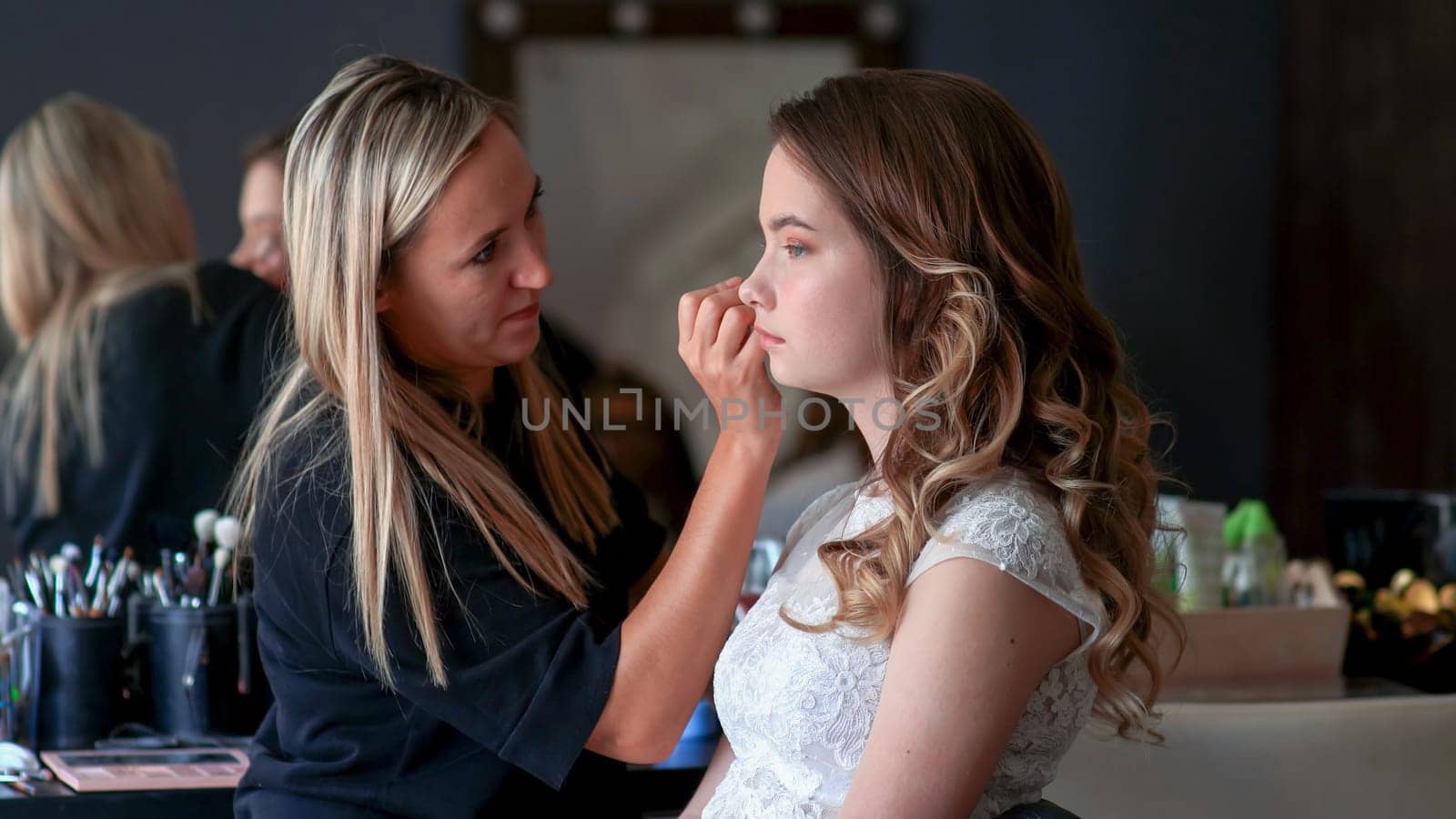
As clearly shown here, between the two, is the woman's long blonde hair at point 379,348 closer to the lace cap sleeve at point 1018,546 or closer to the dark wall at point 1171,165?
the lace cap sleeve at point 1018,546

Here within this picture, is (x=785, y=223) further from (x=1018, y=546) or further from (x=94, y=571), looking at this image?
(x=94, y=571)

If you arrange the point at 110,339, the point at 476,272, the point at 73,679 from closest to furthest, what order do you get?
the point at 476,272 < the point at 73,679 < the point at 110,339

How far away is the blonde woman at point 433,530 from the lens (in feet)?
3.92

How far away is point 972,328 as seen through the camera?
115 centimetres

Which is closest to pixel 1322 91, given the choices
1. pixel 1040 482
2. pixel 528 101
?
pixel 528 101

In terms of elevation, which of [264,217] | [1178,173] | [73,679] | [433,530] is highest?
[1178,173]

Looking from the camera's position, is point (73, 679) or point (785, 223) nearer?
point (785, 223)

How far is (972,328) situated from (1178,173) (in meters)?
3.20

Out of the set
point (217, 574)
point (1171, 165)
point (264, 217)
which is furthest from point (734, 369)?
point (1171, 165)

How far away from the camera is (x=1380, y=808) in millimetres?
1405

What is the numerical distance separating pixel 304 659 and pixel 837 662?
475 millimetres

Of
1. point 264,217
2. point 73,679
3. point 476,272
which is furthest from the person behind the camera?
point 264,217

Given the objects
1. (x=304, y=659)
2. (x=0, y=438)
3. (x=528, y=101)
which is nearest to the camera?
(x=304, y=659)

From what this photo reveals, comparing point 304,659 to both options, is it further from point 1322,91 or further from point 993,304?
point 1322,91
